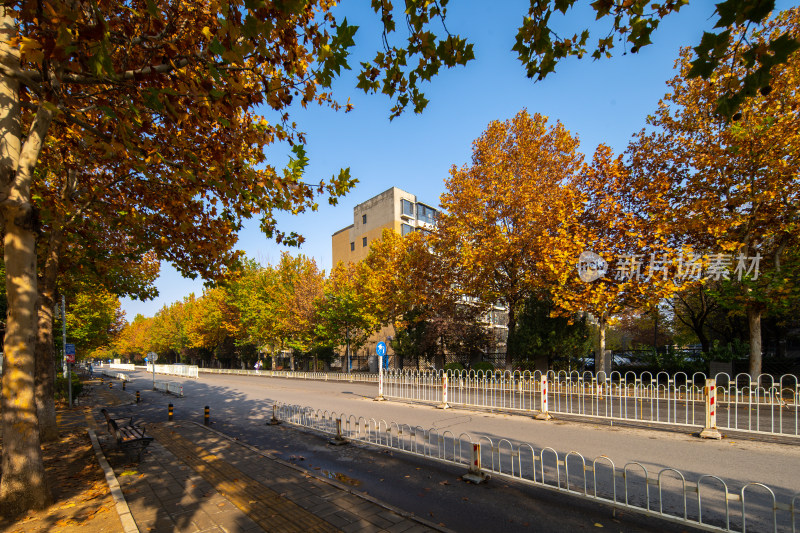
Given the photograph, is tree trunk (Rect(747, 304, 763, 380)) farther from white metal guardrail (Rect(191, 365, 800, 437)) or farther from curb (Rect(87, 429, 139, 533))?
curb (Rect(87, 429, 139, 533))

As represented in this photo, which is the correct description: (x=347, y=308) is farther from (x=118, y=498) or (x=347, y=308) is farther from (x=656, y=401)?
(x=118, y=498)

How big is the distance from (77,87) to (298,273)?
1279 inches

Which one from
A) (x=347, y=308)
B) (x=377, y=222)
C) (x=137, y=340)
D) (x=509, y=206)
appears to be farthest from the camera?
(x=137, y=340)

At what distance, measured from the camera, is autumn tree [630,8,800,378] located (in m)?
13.5

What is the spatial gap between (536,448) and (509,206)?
40.9ft

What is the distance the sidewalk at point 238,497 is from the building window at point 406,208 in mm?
37362

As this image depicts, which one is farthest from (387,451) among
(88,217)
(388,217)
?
(388,217)

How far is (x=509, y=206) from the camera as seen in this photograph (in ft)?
59.9

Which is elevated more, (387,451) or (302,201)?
(302,201)

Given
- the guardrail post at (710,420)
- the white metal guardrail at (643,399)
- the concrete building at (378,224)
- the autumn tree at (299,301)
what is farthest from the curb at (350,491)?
the concrete building at (378,224)

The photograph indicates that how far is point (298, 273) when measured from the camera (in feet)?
128

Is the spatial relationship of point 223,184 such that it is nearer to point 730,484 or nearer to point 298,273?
point 730,484

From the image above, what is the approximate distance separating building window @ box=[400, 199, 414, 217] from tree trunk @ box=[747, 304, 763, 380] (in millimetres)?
32906

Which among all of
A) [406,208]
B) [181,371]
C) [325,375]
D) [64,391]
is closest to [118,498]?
[64,391]
